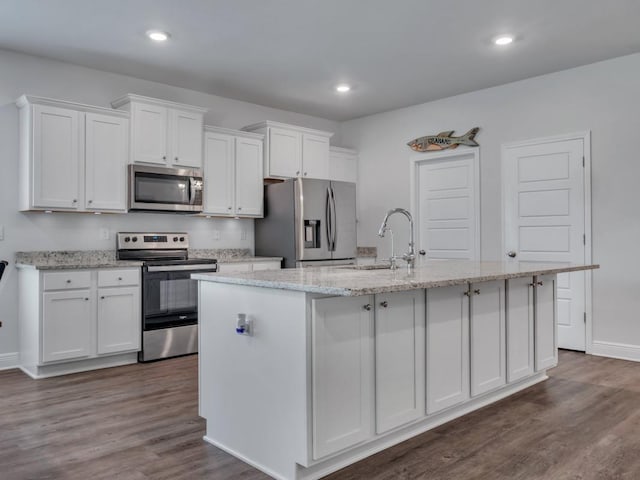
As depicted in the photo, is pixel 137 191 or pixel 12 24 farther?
pixel 137 191

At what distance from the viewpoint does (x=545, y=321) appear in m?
3.62

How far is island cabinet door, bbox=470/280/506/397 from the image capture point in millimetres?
2969

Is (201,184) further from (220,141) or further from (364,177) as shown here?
(364,177)

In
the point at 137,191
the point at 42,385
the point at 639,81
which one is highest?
the point at 639,81

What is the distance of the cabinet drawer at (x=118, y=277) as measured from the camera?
4133 mm

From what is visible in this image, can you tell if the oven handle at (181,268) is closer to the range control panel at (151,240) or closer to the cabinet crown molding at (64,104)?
the range control panel at (151,240)

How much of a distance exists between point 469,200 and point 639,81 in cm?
188

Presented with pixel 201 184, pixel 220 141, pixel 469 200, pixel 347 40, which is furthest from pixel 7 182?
pixel 469 200

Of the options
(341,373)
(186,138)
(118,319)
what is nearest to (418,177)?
(186,138)

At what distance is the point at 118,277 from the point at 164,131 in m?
1.41

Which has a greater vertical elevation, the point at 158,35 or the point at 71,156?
the point at 158,35

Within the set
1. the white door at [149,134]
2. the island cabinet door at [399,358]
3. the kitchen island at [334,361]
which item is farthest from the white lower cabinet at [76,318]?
the island cabinet door at [399,358]

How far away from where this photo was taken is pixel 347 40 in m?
4.06

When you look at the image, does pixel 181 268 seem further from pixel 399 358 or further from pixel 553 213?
pixel 553 213
